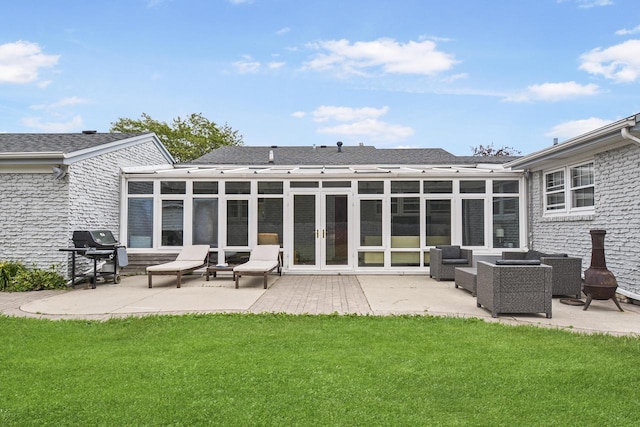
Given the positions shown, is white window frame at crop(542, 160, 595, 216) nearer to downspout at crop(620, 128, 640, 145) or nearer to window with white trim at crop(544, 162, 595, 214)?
window with white trim at crop(544, 162, 595, 214)

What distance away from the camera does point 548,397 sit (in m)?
3.26

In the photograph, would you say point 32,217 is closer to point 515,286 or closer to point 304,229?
point 304,229

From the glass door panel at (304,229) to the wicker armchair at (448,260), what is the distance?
3.17 m

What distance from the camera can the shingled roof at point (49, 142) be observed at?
9.75 metres

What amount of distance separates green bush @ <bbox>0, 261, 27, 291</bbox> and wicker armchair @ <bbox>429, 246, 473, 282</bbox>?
928 centimetres

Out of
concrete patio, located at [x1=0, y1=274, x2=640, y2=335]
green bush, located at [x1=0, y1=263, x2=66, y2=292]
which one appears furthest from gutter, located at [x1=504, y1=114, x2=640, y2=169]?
green bush, located at [x1=0, y1=263, x2=66, y2=292]

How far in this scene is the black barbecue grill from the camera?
913 centimetres

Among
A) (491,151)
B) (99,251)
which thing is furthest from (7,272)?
(491,151)

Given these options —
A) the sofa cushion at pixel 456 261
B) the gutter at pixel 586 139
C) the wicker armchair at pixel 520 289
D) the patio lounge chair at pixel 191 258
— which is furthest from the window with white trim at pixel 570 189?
the patio lounge chair at pixel 191 258

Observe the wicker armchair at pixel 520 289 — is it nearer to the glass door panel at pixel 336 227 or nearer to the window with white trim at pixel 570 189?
the window with white trim at pixel 570 189

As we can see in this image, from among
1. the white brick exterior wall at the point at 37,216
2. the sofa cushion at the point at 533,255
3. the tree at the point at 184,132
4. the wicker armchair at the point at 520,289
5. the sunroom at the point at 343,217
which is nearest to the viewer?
the wicker armchair at the point at 520,289

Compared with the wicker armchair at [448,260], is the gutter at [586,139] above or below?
above

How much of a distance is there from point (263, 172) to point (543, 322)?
7775mm

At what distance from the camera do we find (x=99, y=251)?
922 centimetres
